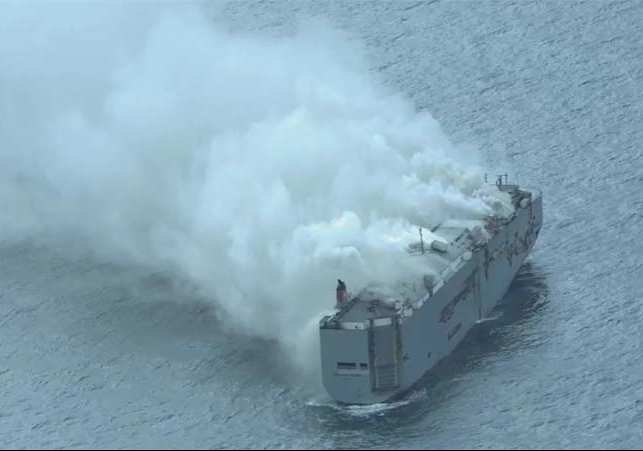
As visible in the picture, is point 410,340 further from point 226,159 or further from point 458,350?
point 226,159

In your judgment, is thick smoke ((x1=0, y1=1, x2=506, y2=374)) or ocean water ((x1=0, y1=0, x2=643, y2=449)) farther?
thick smoke ((x1=0, y1=1, x2=506, y2=374))

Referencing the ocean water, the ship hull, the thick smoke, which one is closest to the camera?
the ocean water

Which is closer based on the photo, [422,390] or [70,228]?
[422,390]

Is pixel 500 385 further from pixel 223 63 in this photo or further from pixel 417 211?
pixel 223 63

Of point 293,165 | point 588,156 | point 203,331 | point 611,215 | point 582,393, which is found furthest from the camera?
point 588,156

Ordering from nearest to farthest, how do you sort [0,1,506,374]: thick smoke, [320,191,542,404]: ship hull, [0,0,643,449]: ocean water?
1. [0,0,643,449]: ocean water
2. [320,191,542,404]: ship hull
3. [0,1,506,374]: thick smoke

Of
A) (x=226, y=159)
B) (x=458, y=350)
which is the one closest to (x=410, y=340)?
(x=458, y=350)

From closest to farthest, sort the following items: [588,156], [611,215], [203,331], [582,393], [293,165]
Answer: [582,393] → [203,331] → [293,165] → [611,215] → [588,156]

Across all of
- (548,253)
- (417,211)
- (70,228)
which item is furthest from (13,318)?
(548,253)
